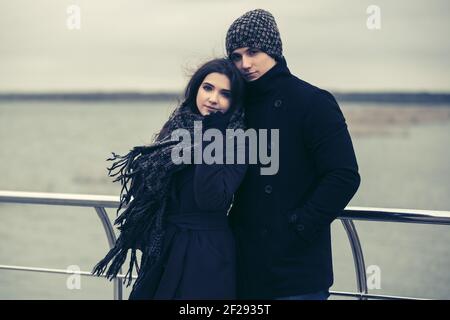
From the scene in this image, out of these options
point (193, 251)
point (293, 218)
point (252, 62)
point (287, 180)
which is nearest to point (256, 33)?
point (252, 62)

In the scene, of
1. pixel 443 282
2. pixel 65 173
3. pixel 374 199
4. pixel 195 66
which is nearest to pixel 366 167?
pixel 374 199

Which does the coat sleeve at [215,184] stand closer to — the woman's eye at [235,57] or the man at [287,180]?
the man at [287,180]

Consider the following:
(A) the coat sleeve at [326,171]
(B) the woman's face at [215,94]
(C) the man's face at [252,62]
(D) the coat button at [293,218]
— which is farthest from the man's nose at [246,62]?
→ (D) the coat button at [293,218]

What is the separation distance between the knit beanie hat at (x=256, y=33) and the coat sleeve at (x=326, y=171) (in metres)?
0.28

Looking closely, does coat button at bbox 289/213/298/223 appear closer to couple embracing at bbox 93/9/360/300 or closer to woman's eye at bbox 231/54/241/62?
couple embracing at bbox 93/9/360/300

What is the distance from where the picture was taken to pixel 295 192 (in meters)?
2.72

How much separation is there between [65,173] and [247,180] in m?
29.6

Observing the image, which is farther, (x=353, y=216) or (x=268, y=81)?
(x=353, y=216)

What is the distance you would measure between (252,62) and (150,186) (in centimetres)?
59

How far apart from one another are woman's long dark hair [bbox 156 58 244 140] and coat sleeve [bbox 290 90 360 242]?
0.27 m

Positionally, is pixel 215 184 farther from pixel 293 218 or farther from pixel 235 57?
pixel 235 57

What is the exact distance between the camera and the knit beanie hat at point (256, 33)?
274cm

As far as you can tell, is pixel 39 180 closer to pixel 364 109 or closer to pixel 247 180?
pixel 364 109

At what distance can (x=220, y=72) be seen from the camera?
8.97 ft
